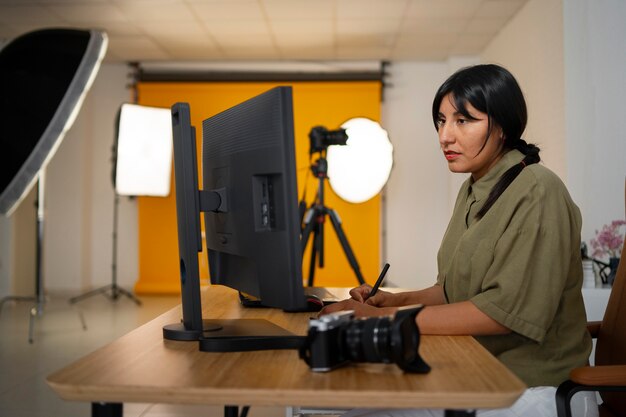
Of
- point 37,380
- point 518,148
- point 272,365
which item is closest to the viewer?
point 272,365

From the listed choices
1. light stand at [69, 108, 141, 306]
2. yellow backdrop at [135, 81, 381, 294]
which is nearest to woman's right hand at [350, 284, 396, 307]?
light stand at [69, 108, 141, 306]

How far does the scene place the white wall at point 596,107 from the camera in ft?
13.4

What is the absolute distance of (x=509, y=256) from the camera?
1.20 metres

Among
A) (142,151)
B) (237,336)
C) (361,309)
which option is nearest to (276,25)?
(142,151)

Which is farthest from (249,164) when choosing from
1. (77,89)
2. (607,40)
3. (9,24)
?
(9,24)

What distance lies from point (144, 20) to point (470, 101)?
5017 millimetres

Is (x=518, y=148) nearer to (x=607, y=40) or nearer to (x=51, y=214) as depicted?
(x=607, y=40)

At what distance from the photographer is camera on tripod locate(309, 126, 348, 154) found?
3.81 metres

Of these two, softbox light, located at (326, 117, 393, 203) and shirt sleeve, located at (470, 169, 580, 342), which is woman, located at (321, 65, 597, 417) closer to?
shirt sleeve, located at (470, 169, 580, 342)

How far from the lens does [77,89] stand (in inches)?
152

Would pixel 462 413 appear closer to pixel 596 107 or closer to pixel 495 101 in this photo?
pixel 495 101

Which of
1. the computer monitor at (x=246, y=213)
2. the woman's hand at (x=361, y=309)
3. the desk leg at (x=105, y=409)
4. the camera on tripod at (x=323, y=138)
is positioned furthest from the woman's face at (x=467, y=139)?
the camera on tripod at (x=323, y=138)

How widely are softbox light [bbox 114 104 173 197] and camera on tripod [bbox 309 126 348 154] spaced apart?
2.91 meters

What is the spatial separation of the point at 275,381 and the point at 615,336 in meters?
0.98
